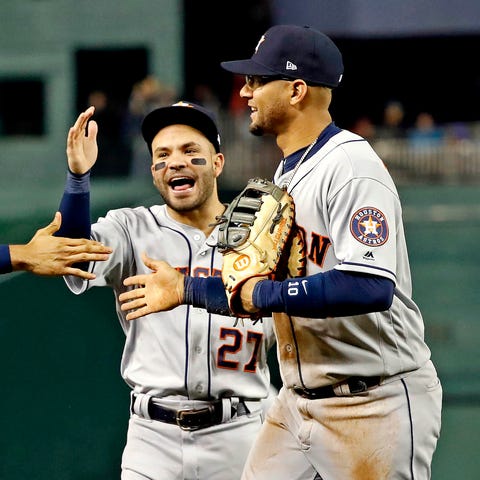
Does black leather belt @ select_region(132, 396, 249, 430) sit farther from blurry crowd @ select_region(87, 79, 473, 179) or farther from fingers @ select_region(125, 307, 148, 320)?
blurry crowd @ select_region(87, 79, 473, 179)

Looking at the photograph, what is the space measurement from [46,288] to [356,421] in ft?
5.54

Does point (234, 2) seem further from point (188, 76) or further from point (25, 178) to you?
point (25, 178)

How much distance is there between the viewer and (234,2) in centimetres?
1870

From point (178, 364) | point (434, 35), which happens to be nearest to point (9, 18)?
point (434, 35)

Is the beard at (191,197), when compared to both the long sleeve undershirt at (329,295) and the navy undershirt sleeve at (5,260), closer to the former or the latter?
the navy undershirt sleeve at (5,260)

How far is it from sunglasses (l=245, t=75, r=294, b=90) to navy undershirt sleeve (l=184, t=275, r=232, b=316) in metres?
0.57

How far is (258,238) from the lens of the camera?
2928 mm

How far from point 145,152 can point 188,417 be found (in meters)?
4.76

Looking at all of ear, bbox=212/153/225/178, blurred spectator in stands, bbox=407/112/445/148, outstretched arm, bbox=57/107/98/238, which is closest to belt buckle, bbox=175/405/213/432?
outstretched arm, bbox=57/107/98/238

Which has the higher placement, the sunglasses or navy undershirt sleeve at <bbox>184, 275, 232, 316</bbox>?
the sunglasses

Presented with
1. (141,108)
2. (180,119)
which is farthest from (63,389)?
(141,108)

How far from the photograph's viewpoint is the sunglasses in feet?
10.0

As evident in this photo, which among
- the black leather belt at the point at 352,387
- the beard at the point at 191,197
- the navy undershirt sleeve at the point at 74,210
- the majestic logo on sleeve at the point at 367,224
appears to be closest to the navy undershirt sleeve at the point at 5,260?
the navy undershirt sleeve at the point at 74,210

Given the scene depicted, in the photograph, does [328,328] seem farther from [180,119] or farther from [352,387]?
[180,119]
